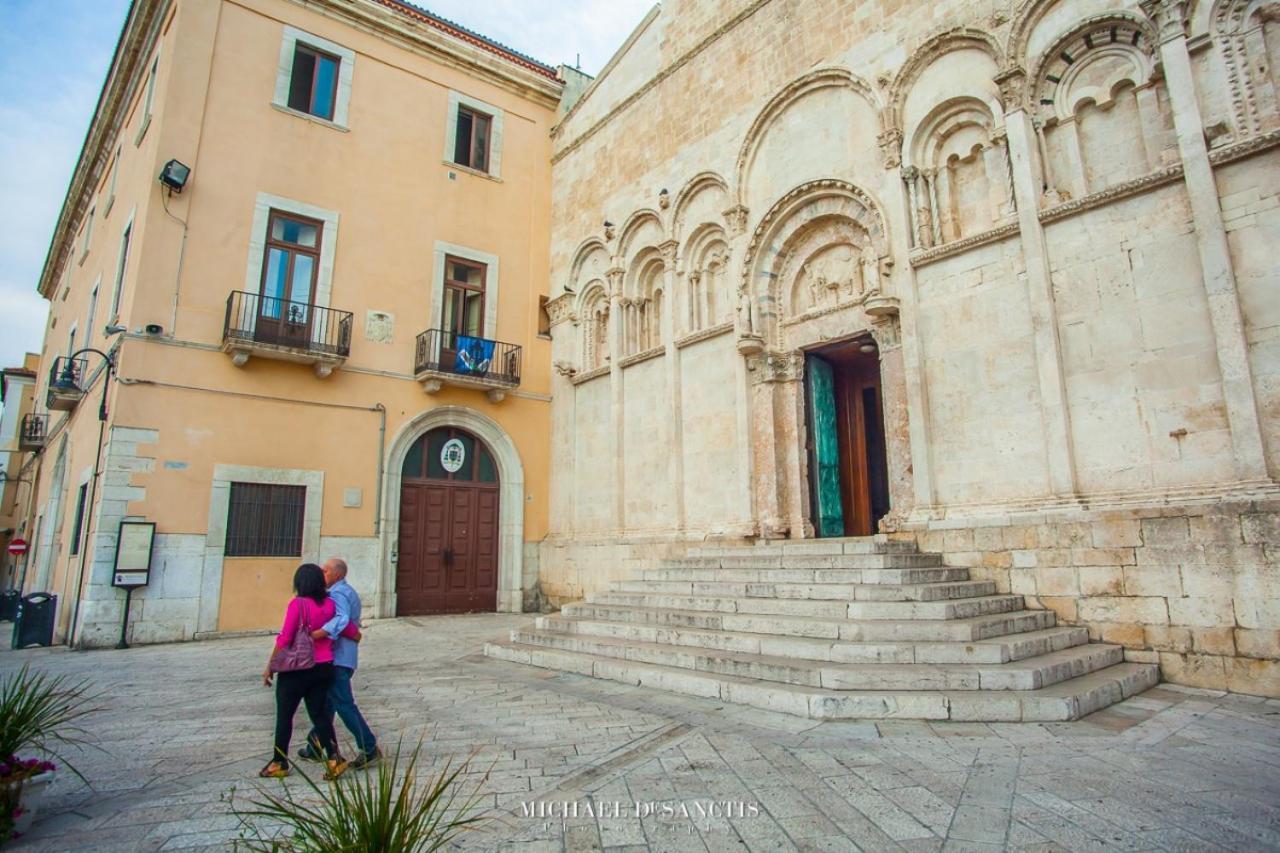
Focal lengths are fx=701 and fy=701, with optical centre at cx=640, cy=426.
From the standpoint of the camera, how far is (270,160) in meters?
13.0

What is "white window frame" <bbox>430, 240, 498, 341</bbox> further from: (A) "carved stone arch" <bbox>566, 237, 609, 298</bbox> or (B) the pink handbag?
(B) the pink handbag

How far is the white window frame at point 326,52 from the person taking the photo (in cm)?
1335

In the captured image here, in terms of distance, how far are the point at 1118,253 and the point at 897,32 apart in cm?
475

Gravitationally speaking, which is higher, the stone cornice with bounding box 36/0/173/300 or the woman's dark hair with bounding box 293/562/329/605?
the stone cornice with bounding box 36/0/173/300

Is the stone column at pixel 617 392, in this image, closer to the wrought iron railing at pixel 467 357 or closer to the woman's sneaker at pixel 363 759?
the wrought iron railing at pixel 467 357

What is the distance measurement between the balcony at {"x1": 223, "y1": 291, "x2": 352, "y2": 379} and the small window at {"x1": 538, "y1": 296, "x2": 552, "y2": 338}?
14.5 feet

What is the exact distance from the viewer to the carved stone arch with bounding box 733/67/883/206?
1050 centimetres

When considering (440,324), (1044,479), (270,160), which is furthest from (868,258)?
(270,160)

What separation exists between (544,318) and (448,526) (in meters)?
5.32

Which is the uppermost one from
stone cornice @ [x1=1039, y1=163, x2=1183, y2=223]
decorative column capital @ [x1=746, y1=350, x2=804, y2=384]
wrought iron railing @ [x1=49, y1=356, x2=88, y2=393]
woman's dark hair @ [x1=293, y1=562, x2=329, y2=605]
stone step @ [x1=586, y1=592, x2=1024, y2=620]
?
stone cornice @ [x1=1039, y1=163, x2=1183, y2=223]

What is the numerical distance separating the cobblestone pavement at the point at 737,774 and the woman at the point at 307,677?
1.12 ft

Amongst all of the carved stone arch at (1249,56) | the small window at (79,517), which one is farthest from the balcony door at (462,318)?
the carved stone arch at (1249,56)

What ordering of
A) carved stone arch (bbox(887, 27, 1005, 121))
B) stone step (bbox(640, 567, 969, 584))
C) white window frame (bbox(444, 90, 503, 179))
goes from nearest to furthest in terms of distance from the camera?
stone step (bbox(640, 567, 969, 584)) → carved stone arch (bbox(887, 27, 1005, 121)) → white window frame (bbox(444, 90, 503, 179))

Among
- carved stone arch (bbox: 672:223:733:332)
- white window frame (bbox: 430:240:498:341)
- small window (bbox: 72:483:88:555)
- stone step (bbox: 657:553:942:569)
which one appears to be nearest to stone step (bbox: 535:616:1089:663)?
stone step (bbox: 657:553:942:569)
